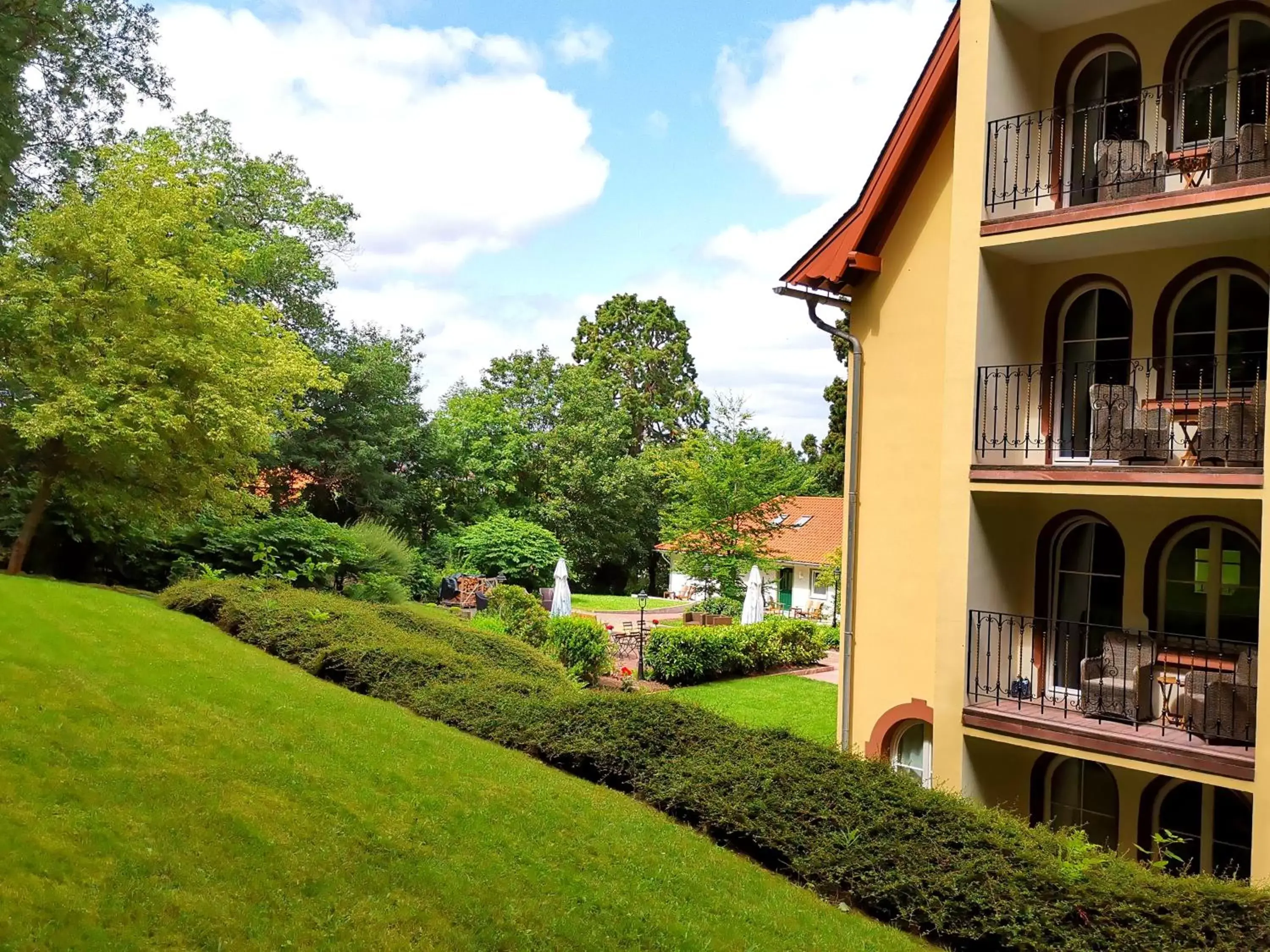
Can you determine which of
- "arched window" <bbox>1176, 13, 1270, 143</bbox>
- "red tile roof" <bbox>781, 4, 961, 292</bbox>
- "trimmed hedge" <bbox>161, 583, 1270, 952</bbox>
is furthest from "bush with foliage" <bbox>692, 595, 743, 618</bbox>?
"arched window" <bbox>1176, 13, 1270, 143</bbox>

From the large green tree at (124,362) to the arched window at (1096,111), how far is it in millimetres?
15553

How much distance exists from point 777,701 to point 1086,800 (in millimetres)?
10887

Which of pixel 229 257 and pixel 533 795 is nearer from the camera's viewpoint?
pixel 533 795

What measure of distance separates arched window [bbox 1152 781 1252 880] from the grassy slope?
3628 millimetres

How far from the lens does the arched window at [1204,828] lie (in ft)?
30.4

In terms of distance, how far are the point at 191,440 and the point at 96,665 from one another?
8.71 metres

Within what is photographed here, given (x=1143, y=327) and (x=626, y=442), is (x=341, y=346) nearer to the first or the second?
(x=626, y=442)

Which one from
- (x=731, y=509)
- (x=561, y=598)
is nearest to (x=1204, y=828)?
(x=561, y=598)

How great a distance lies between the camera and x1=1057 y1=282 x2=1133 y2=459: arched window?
10062 millimetres

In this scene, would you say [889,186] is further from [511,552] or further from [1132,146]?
[511,552]

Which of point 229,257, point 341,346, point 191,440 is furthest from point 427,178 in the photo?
point 341,346

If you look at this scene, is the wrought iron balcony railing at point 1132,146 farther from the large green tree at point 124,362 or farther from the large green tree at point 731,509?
the large green tree at point 731,509

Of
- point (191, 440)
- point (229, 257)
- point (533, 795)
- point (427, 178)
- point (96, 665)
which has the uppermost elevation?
point (427, 178)

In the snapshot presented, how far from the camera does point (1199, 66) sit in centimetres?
952
